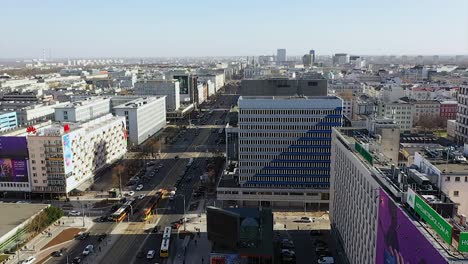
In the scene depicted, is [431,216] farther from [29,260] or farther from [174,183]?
[174,183]

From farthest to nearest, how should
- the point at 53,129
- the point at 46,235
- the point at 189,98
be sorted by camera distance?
1. the point at 189,98
2. the point at 53,129
3. the point at 46,235

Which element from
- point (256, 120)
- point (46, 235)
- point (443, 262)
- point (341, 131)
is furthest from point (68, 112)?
point (443, 262)

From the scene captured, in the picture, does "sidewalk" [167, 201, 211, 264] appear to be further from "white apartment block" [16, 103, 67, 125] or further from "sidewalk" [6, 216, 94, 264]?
"white apartment block" [16, 103, 67, 125]

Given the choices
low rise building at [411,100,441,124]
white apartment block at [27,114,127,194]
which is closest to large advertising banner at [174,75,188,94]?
low rise building at [411,100,441,124]

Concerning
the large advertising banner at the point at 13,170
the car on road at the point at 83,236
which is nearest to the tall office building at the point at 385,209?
the car on road at the point at 83,236

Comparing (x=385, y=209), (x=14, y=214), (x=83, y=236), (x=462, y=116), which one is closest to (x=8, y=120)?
(x=14, y=214)

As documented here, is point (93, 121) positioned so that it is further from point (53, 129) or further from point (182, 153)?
point (182, 153)

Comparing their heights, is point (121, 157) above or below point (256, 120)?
below
